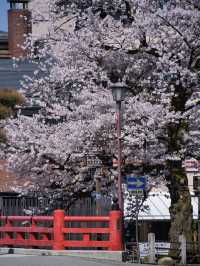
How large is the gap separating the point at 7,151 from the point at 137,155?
468 centimetres

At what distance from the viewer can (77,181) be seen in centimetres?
2247

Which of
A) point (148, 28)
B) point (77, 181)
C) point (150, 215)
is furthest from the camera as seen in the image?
point (150, 215)

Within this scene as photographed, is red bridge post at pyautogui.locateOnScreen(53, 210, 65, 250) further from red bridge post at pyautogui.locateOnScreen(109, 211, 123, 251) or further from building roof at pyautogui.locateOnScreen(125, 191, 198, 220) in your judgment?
building roof at pyautogui.locateOnScreen(125, 191, 198, 220)

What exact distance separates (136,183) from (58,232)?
2650 mm

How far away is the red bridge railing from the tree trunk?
7.04ft

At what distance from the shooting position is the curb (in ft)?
60.4

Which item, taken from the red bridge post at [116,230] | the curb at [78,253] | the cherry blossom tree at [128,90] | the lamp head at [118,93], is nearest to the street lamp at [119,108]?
the lamp head at [118,93]

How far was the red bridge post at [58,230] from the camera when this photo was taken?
63.7 feet

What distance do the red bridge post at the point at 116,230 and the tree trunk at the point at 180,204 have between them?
8.53 ft

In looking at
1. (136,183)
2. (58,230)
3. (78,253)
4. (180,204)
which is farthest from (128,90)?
(78,253)

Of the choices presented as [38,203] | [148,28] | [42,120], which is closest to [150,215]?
[38,203]

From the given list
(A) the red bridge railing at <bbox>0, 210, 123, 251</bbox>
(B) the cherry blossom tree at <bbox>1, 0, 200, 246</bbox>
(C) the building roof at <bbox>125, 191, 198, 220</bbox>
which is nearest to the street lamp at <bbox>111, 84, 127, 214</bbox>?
(A) the red bridge railing at <bbox>0, 210, 123, 251</bbox>

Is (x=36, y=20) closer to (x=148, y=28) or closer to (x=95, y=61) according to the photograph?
(x=95, y=61)

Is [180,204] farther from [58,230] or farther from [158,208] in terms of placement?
[158,208]
